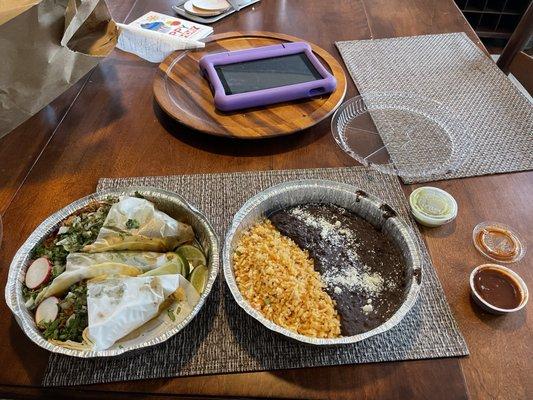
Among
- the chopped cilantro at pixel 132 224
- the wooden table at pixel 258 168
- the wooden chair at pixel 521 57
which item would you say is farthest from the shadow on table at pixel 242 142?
the wooden chair at pixel 521 57

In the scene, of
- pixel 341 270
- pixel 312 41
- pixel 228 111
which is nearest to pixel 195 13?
pixel 312 41

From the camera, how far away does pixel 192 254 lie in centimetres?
78

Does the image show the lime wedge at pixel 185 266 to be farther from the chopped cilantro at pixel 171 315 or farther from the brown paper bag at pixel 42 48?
the brown paper bag at pixel 42 48

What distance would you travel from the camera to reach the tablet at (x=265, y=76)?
1.08 meters

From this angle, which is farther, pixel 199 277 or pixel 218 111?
pixel 218 111

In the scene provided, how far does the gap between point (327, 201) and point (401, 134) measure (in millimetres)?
355

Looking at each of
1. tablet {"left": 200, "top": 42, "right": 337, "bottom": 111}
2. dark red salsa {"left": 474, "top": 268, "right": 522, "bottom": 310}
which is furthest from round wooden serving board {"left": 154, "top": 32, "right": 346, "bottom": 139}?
dark red salsa {"left": 474, "top": 268, "right": 522, "bottom": 310}

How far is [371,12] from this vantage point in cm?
162

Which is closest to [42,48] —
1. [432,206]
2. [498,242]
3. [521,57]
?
[432,206]

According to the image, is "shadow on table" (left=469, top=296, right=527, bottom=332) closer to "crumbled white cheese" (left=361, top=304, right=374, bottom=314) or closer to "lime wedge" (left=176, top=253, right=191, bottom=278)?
"crumbled white cheese" (left=361, top=304, right=374, bottom=314)

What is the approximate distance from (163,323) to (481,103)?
41.3 inches

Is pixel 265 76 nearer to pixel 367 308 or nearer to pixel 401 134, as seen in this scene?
pixel 401 134

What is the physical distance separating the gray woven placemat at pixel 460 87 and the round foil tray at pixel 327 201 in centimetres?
19

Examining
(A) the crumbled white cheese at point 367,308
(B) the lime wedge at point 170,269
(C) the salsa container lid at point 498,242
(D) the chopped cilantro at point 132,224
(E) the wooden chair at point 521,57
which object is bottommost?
(B) the lime wedge at point 170,269
